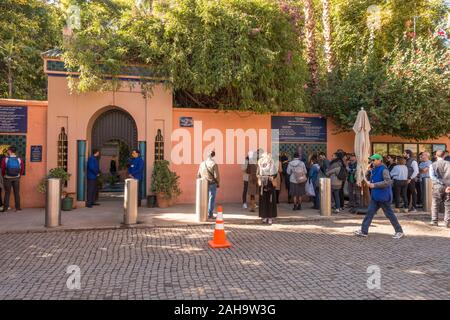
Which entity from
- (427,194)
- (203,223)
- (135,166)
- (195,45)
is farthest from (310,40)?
(203,223)

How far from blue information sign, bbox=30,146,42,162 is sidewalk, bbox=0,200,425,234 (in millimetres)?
1574

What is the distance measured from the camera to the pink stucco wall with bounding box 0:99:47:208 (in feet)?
36.7

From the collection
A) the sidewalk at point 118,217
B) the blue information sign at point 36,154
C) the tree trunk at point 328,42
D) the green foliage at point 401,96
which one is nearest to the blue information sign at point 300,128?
the green foliage at point 401,96

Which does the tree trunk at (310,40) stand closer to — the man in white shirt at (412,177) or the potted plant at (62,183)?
the man in white shirt at (412,177)

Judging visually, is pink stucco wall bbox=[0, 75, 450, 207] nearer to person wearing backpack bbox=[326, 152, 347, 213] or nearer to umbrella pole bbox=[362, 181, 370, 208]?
person wearing backpack bbox=[326, 152, 347, 213]

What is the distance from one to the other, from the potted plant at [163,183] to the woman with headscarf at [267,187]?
3470mm

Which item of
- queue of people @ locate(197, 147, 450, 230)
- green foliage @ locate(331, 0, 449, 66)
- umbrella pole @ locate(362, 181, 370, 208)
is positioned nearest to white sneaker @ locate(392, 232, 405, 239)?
queue of people @ locate(197, 147, 450, 230)

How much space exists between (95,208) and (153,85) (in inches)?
173

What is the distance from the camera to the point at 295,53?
12328mm

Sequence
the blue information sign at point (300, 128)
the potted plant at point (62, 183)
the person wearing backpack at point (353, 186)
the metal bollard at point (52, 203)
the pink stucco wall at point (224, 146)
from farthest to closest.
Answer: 1. the blue information sign at point (300, 128)
2. the pink stucco wall at point (224, 146)
3. the person wearing backpack at point (353, 186)
4. the potted plant at point (62, 183)
5. the metal bollard at point (52, 203)

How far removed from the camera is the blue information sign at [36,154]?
1130 centimetres

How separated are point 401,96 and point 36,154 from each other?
12361 millimetres

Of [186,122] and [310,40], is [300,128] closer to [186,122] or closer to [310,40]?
[186,122]
